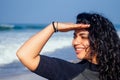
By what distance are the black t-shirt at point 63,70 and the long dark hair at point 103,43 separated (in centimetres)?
9

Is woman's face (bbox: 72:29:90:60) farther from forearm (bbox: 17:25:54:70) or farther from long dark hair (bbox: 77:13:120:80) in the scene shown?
forearm (bbox: 17:25:54:70)

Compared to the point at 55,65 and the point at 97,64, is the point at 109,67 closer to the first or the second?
the point at 97,64

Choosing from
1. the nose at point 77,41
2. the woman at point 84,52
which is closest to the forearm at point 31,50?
the woman at point 84,52

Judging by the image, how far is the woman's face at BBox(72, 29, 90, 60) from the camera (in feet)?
8.00

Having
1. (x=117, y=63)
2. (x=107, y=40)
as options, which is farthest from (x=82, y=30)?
(x=117, y=63)

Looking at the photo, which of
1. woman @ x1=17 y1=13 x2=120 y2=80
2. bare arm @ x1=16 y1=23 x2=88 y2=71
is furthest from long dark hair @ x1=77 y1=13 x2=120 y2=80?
bare arm @ x1=16 y1=23 x2=88 y2=71

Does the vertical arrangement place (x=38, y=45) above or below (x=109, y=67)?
above

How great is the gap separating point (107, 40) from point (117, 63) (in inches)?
7.2

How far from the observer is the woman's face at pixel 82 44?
2438 millimetres

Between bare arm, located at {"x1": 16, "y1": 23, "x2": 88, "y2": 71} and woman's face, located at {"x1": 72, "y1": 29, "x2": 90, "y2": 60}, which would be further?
woman's face, located at {"x1": 72, "y1": 29, "x2": 90, "y2": 60}

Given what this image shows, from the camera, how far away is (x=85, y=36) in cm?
245

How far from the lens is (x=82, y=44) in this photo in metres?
2.44

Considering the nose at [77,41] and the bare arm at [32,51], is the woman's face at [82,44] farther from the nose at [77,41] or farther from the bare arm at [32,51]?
the bare arm at [32,51]

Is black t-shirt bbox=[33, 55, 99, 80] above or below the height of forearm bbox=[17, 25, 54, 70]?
below
